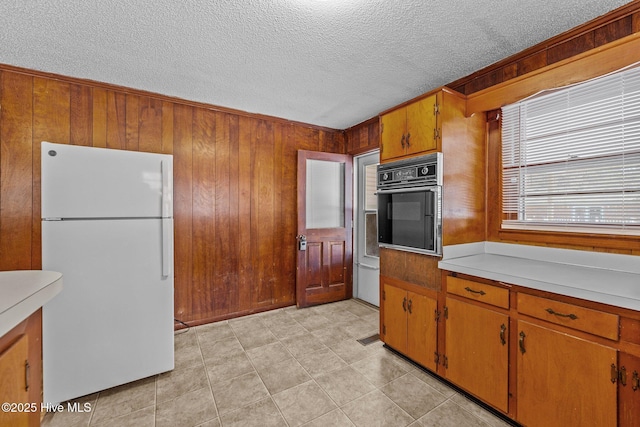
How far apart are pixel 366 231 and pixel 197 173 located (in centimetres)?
231

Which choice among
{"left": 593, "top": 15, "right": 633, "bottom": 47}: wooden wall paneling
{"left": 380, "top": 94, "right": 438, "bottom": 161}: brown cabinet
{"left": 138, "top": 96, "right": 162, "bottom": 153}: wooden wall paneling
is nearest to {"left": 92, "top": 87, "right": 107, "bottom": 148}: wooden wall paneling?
{"left": 138, "top": 96, "right": 162, "bottom": 153}: wooden wall paneling

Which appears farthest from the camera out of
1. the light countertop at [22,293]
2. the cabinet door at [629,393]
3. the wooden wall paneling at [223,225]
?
the wooden wall paneling at [223,225]

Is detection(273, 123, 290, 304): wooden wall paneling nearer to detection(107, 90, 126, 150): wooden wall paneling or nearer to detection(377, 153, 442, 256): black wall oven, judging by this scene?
detection(377, 153, 442, 256): black wall oven

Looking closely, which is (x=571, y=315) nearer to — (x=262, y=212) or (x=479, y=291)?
(x=479, y=291)

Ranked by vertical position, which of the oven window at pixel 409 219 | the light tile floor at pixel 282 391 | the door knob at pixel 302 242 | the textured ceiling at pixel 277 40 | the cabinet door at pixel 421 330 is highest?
the textured ceiling at pixel 277 40

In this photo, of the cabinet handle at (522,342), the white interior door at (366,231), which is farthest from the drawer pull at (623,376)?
the white interior door at (366,231)

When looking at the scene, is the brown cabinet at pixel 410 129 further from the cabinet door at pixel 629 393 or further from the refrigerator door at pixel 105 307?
the refrigerator door at pixel 105 307

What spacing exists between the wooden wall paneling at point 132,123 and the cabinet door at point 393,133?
2.41 meters

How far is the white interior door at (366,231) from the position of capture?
377cm

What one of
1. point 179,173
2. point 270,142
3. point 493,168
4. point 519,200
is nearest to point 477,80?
point 493,168

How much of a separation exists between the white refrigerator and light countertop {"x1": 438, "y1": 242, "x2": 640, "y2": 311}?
2170mm

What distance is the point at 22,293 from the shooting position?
95 cm

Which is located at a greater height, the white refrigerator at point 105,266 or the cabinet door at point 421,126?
the cabinet door at point 421,126

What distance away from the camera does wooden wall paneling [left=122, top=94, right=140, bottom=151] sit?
2.70 m
